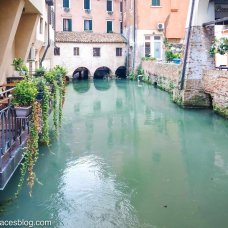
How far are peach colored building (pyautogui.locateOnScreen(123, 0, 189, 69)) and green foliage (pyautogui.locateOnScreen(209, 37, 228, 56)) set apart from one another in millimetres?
21552

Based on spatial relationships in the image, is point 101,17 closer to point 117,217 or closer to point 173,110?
point 173,110

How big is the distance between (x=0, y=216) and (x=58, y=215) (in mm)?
1068

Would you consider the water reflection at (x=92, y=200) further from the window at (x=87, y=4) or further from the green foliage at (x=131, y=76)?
the window at (x=87, y=4)

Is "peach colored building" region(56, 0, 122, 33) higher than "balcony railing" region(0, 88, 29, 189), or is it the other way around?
"peach colored building" region(56, 0, 122, 33)

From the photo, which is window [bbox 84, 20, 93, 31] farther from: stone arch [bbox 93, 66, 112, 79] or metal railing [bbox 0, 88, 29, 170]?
metal railing [bbox 0, 88, 29, 170]

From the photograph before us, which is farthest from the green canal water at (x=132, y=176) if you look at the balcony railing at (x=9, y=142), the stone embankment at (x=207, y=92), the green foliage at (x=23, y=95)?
the green foliage at (x=23, y=95)

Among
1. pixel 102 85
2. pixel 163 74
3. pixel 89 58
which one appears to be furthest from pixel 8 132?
pixel 89 58

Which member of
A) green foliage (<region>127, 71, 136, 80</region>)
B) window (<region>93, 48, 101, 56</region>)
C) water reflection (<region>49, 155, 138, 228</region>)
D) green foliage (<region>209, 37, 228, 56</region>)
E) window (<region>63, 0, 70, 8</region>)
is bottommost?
water reflection (<region>49, 155, 138, 228</region>)

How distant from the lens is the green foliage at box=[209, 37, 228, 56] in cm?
1767

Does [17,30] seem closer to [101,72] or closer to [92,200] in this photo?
[92,200]

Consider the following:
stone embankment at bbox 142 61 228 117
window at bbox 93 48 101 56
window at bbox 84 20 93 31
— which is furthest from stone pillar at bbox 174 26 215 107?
window at bbox 84 20 93 31

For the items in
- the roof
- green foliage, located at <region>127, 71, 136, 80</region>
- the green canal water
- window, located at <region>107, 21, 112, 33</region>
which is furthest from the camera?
window, located at <region>107, 21, 112, 33</region>

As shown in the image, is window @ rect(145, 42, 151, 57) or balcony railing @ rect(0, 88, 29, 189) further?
window @ rect(145, 42, 151, 57)

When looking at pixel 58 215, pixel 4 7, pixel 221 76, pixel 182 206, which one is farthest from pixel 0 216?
pixel 221 76
